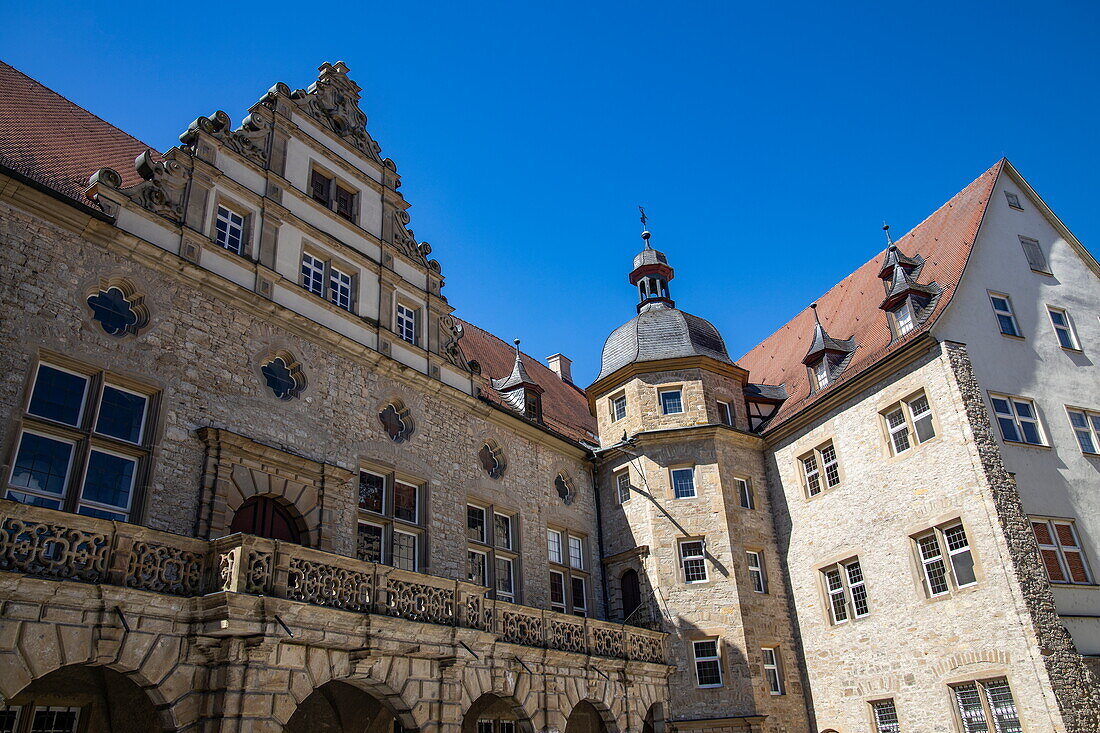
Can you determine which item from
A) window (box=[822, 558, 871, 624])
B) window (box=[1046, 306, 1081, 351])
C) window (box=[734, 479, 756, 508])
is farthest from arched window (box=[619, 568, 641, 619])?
window (box=[1046, 306, 1081, 351])

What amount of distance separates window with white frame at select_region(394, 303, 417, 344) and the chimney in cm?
1180

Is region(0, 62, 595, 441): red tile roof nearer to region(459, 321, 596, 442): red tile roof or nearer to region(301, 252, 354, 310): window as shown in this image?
Result: region(459, 321, 596, 442): red tile roof

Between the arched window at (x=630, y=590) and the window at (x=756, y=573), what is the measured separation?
2555 millimetres

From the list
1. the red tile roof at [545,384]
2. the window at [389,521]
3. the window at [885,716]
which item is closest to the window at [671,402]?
the red tile roof at [545,384]

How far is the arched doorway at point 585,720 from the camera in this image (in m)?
17.7

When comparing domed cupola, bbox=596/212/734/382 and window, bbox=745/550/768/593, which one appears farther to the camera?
domed cupola, bbox=596/212/734/382

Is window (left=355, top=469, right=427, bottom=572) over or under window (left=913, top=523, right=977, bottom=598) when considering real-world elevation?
over

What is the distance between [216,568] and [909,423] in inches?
521

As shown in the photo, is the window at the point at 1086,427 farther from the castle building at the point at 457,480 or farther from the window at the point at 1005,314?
the window at the point at 1005,314

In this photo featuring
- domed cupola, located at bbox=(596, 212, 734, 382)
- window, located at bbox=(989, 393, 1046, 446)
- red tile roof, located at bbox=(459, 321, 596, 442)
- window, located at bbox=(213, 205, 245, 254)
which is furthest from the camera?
red tile roof, located at bbox=(459, 321, 596, 442)

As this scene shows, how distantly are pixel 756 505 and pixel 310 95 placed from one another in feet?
44.8

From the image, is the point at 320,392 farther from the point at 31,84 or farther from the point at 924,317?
the point at 924,317

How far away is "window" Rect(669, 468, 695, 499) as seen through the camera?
65.4 ft

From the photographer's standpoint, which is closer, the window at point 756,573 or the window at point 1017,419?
the window at point 1017,419
